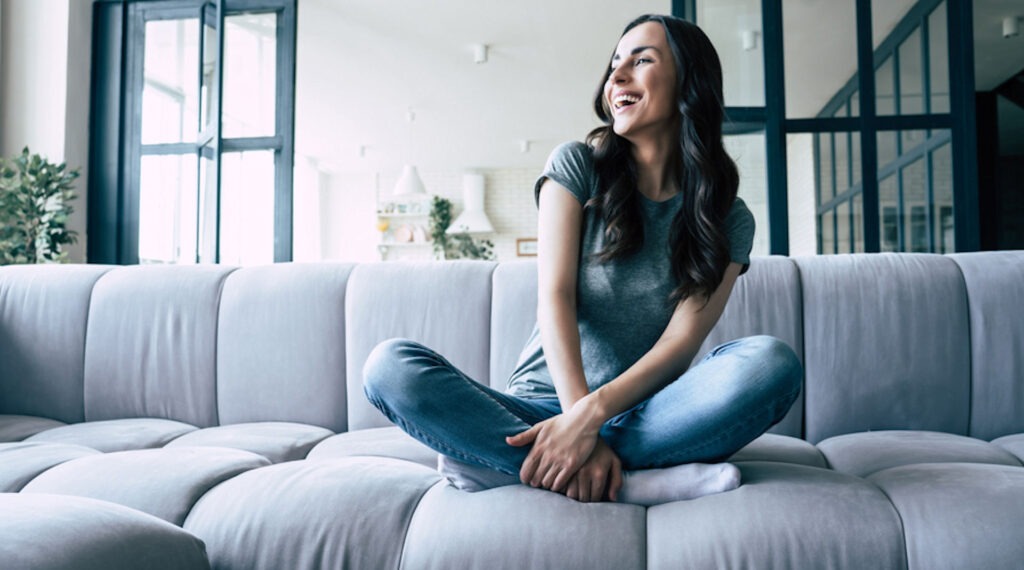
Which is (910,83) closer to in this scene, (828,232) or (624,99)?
(828,232)

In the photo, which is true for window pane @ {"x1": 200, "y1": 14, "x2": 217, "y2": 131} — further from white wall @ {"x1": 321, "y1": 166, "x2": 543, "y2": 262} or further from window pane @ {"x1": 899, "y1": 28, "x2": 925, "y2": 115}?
white wall @ {"x1": 321, "y1": 166, "x2": 543, "y2": 262}

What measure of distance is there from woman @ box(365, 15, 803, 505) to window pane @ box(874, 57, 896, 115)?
2.72m

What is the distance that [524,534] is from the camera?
1091 millimetres

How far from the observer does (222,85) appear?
4.30m

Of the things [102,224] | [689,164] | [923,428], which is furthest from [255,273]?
[102,224]

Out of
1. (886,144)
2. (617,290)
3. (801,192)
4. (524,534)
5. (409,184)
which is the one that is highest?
(409,184)

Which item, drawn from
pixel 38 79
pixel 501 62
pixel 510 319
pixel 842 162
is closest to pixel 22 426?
pixel 510 319

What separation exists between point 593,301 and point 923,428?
3.22ft

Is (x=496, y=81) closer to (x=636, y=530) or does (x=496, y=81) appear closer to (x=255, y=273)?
(x=255, y=273)

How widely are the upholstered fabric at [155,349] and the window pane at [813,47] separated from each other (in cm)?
282

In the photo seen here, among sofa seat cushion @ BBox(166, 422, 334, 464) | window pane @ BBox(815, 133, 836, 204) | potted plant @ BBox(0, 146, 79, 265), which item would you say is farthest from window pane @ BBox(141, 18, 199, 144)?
window pane @ BBox(815, 133, 836, 204)

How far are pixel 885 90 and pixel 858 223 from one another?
69cm

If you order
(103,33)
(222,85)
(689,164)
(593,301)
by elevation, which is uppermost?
(103,33)

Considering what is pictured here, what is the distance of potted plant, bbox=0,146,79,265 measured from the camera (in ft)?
12.9
